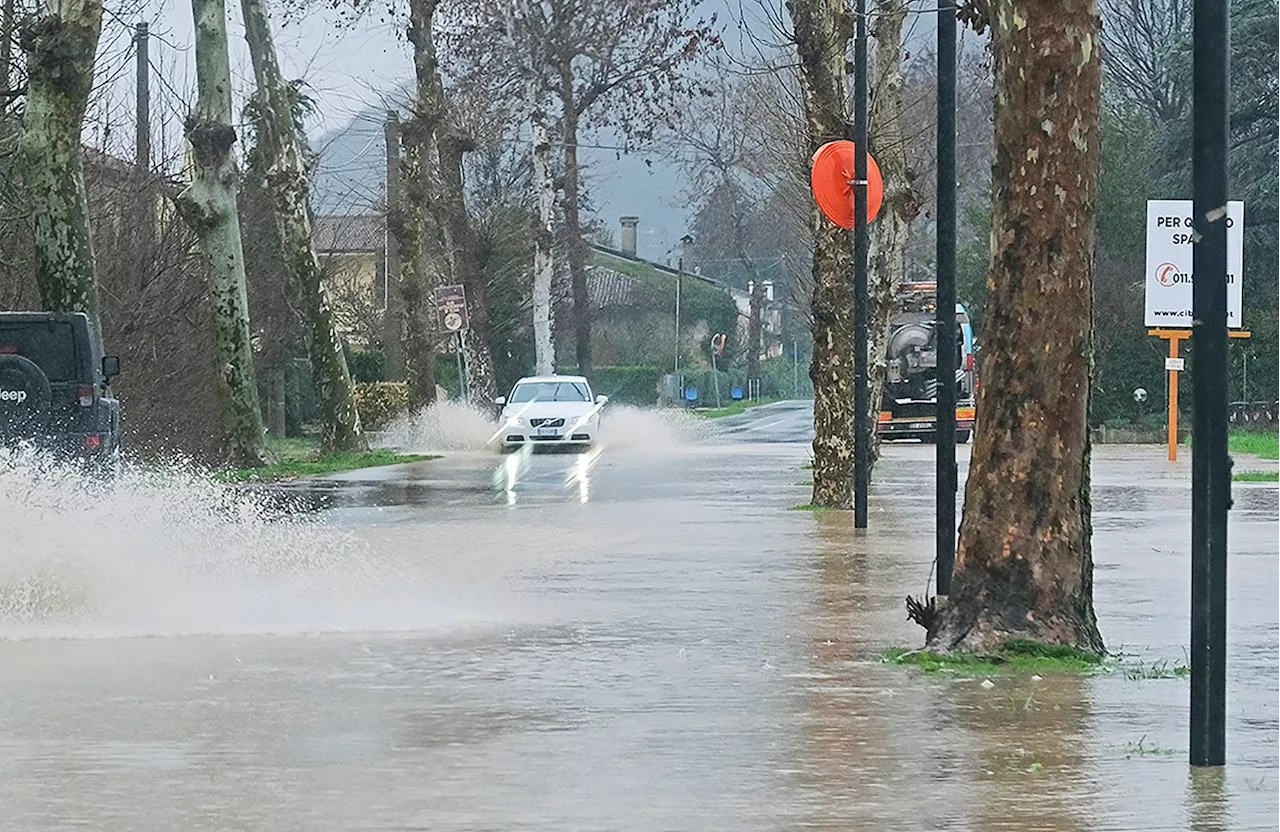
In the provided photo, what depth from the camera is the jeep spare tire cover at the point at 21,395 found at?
19719 millimetres

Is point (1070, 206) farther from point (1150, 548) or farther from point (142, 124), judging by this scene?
point (142, 124)

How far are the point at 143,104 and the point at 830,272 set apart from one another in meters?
20.5

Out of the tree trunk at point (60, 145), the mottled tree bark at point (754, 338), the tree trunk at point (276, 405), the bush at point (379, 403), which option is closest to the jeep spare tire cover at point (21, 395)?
the tree trunk at point (60, 145)

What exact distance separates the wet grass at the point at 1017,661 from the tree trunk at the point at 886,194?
18653 millimetres

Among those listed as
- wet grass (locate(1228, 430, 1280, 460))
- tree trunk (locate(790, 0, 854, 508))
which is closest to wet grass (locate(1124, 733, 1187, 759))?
tree trunk (locate(790, 0, 854, 508))

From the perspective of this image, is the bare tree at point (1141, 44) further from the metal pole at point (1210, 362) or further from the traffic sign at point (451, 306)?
the metal pole at point (1210, 362)

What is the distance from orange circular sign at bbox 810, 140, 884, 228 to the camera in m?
21.2

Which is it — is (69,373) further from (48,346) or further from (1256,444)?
(1256,444)

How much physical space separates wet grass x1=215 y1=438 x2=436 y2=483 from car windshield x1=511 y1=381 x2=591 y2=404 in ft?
11.3

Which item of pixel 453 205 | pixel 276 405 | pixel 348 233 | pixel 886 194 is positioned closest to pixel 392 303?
pixel 453 205

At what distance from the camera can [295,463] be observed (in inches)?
1486

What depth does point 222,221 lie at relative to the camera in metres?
35.2

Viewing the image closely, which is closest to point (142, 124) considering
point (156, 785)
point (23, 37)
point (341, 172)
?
point (23, 37)

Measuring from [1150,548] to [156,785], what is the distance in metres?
12.5
